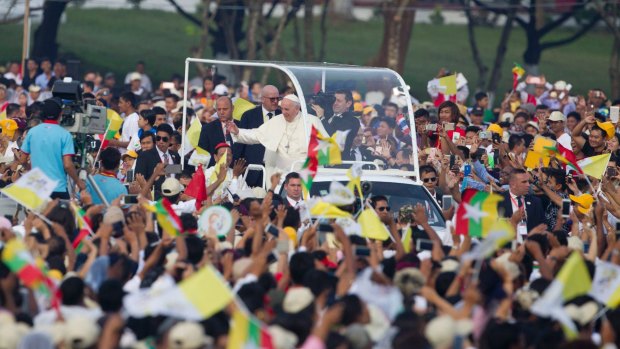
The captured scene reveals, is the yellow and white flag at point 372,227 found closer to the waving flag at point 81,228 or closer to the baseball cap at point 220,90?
the waving flag at point 81,228

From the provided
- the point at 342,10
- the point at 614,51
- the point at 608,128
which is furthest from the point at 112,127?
the point at 342,10

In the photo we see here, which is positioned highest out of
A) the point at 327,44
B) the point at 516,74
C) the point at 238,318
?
the point at 238,318

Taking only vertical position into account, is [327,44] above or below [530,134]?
below

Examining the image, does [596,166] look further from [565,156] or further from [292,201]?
[292,201]

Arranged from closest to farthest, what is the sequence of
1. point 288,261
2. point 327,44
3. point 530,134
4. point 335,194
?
point 288,261 < point 335,194 < point 530,134 < point 327,44

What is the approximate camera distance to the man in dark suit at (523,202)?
533 inches

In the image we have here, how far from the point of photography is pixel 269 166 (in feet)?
48.5

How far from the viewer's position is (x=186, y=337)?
26.5ft

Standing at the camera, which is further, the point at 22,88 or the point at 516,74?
the point at 22,88

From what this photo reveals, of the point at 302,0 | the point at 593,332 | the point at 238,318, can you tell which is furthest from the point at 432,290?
the point at 302,0

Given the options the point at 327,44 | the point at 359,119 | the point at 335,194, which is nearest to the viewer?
the point at 335,194

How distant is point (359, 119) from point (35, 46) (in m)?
20.1

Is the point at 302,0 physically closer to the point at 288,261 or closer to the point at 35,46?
the point at 35,46

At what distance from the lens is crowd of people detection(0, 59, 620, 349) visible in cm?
846
